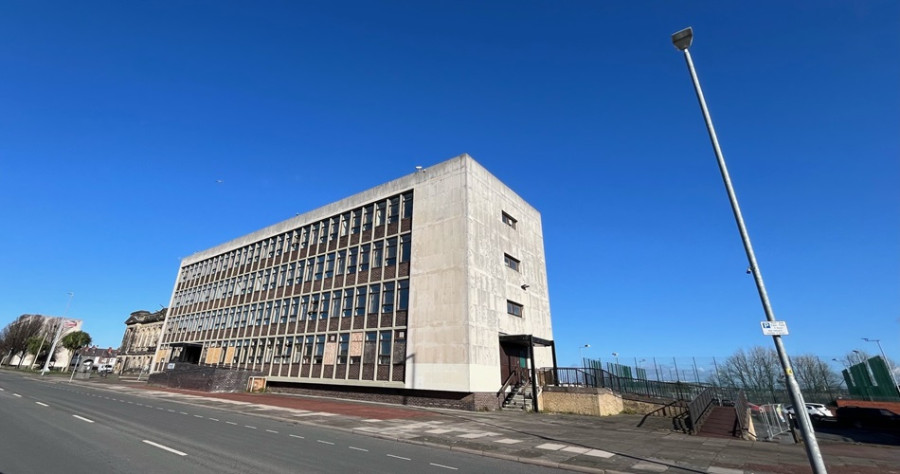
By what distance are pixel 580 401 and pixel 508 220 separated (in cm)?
1592

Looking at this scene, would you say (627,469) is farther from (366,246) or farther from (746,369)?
(746,369)

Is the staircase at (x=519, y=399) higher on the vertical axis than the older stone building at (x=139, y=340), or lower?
lower

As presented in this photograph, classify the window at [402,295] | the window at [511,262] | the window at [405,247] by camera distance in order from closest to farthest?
the window at [402,295], the window at [405,247], the window at [511,262]

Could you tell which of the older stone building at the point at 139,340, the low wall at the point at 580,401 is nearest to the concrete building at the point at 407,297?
the low wall at the point at 580,401

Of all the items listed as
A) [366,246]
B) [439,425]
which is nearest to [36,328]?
[366,246]

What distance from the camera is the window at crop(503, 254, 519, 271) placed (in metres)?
32.1

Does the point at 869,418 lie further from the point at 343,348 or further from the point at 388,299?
the point at 343,348

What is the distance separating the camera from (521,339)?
90.4 feet

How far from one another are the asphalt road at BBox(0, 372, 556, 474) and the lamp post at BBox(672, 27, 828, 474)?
212 inches

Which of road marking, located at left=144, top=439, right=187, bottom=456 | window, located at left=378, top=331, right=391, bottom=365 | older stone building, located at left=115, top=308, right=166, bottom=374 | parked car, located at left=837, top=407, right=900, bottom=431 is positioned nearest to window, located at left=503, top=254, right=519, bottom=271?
window, located at left=378, top=331, right=391, bottom=365

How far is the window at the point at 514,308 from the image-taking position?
30.7 meters

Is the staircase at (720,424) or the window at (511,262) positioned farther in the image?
the window at (511,262)

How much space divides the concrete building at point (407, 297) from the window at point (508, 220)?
144 millimetres

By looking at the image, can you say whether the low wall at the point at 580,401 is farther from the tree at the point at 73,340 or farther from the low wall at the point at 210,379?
the tree at the point at 73,340
